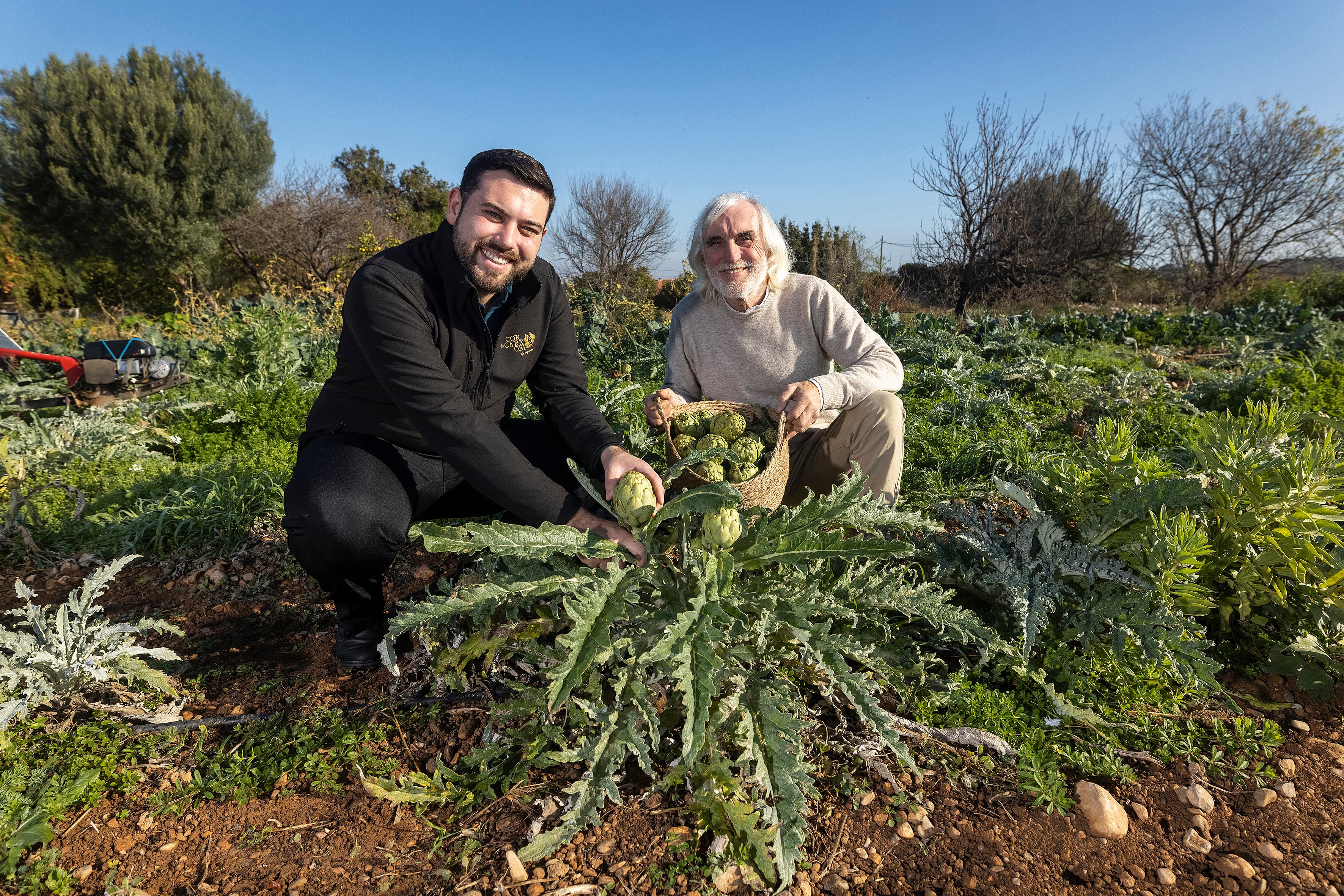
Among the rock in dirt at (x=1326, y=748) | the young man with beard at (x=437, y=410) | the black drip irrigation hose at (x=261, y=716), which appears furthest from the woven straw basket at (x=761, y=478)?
the rock in dirt at (x=1326, y=748)

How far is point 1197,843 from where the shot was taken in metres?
1.56

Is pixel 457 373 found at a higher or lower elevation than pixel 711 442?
higher

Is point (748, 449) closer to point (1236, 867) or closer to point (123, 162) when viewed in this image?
A: point (1236, 867)

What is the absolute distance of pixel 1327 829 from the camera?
158cm

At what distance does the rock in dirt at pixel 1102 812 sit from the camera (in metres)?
1.58

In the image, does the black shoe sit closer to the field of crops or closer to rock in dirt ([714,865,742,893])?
the field of crops

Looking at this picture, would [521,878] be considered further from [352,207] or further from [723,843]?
[352,207]

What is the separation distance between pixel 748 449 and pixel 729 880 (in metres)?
1.34

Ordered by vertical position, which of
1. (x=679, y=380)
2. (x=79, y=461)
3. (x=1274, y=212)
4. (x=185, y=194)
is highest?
(x=185, y=194)

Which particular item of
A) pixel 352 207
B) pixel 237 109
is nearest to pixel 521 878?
pixel 352 207

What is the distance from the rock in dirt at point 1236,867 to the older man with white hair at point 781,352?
1.44 metres

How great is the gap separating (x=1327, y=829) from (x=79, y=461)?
5.81 meters

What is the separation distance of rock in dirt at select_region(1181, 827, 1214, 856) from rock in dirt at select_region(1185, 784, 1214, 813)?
9 centimetres

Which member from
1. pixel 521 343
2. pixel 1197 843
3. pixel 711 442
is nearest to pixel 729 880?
pixel 1197 843
